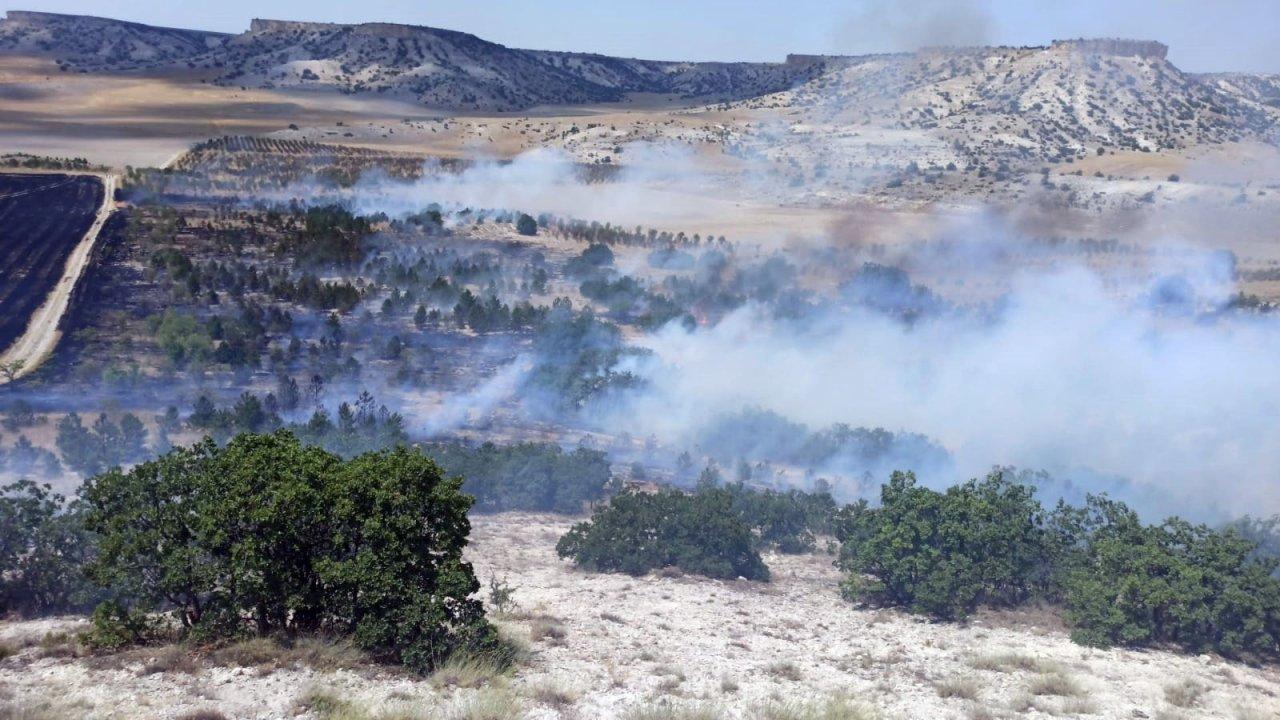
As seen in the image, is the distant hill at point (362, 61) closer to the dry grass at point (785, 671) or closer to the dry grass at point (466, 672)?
the dry grass at point (785, 671)

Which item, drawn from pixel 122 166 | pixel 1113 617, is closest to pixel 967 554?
pixel 1113 617

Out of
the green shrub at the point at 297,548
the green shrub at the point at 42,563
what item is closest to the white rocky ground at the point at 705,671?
the green shrub at the point at 297,548

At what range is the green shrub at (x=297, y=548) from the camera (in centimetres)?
1658

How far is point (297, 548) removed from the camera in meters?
17.0

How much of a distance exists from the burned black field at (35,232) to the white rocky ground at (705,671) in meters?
29.3

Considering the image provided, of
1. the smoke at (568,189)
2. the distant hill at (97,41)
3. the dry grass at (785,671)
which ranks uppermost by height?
the distant hill at (97,41)

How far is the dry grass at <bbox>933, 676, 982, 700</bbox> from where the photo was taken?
17.8 metres

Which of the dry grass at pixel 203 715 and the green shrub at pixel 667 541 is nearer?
the dry grass at pixel 203 715

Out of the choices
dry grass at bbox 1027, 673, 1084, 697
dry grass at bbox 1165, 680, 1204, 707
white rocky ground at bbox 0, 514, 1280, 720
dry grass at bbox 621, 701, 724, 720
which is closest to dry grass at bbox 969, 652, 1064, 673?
white rocky ground at bbox 0, 514, 1280, 720

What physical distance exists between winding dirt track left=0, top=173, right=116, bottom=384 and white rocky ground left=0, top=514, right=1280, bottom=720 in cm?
2276

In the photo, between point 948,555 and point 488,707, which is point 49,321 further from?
point 948,555

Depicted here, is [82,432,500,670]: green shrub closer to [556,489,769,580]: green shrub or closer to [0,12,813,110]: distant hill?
[556,489,769,580]: green shrub

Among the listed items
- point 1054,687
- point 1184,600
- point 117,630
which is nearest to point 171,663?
point 117,630

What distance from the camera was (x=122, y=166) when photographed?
3627 inches
